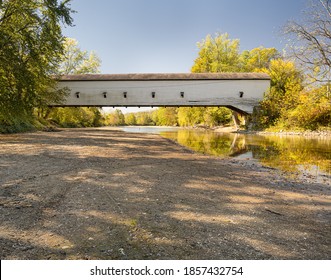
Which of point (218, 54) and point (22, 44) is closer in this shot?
point (22, 44)

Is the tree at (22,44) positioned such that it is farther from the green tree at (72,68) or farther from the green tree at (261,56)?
the green tree at (261,56)

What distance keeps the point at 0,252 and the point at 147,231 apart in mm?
1498

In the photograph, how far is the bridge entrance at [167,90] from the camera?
28.9 metres

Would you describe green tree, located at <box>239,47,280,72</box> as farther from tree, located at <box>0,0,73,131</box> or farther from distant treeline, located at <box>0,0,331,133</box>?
tree, located at <box>0,0,73,131</box>

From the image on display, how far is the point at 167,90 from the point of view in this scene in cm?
2908

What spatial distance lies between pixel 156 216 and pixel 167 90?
2672 centimetres

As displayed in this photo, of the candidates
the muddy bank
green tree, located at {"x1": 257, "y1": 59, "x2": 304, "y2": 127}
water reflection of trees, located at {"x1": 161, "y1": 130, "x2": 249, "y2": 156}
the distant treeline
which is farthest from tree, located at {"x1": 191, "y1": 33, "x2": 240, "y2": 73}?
the muddy bank

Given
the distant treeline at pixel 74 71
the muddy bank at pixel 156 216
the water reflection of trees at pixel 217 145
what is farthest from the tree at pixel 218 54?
the muddy bank at pixel 156 216

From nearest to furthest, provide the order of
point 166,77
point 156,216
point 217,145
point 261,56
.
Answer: point 156,216 → point 217,145 → point 166,77 → point 261,56

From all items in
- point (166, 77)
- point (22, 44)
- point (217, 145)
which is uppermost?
point (166, 77)

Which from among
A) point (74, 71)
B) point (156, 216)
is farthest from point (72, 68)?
point (156, 216)

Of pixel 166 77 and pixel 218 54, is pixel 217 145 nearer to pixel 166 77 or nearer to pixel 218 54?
pixel 166 77

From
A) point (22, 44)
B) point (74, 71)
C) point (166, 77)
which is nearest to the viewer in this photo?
point (22, 44)

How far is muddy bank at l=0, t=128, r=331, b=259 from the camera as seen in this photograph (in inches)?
96.8
